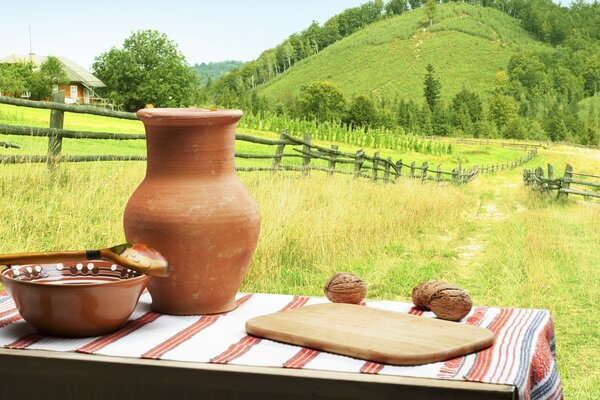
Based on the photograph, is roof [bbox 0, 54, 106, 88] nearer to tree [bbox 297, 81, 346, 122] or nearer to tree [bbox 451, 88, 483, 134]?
tree [bbox 297, 81, 346, 122]

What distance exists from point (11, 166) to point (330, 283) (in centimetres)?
497

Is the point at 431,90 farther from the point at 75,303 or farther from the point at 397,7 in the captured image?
the point at 75,303

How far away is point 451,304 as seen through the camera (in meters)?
1.77

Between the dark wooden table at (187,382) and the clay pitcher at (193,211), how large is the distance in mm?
320

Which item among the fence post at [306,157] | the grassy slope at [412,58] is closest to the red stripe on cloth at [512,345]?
the fence post at [306,157]

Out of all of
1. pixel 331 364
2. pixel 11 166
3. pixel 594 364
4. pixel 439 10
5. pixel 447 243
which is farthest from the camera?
pixel 439 10

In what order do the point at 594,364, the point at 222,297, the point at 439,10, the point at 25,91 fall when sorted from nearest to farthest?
the point at 222,297 < the point at 594,364 < the point at 25,91 < the point at 439,10

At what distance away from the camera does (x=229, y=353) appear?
1.50m

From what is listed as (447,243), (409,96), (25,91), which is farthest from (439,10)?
(447,243)

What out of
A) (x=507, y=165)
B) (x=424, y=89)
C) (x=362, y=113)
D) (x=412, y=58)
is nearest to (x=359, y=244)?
(x=507, y=165)

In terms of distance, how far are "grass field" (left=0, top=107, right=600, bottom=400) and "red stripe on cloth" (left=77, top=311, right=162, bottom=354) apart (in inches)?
108

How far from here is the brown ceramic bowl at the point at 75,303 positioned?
155 cm

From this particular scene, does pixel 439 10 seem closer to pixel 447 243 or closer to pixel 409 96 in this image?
pixel 409 96

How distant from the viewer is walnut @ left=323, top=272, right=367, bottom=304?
1.93 meters
